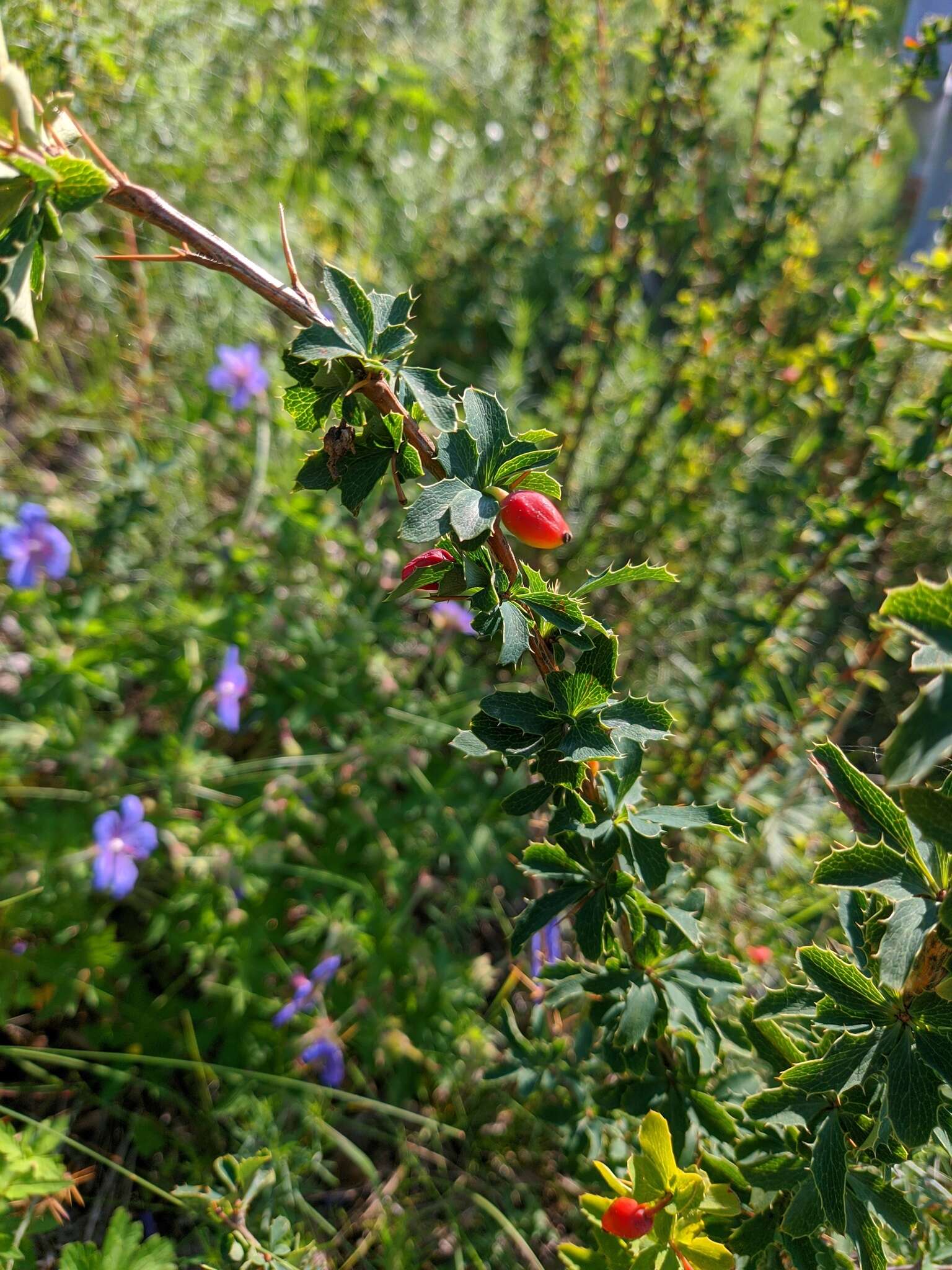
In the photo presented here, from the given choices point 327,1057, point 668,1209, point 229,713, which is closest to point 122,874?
point 229,713

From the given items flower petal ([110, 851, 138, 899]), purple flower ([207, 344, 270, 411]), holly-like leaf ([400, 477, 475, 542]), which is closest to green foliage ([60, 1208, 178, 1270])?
flower petal ([110, 851, 138, 899])

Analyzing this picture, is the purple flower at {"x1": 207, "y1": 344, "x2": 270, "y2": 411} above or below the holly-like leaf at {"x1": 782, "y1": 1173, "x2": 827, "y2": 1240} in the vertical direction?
above

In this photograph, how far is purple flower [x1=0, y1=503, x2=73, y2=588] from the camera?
5.61ft

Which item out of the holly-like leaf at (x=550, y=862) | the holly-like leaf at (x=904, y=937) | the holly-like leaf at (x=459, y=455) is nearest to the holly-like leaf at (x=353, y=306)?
the holly-like leaf at (x=459, y=455)

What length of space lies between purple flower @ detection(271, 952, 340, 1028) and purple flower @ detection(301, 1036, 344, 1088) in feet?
0.23

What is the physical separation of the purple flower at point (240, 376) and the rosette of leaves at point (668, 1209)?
67.8 inches

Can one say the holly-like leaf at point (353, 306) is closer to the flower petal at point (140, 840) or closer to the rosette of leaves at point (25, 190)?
the rosette of leaves at point (25, 190)

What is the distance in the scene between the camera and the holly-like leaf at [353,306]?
26.1 inches

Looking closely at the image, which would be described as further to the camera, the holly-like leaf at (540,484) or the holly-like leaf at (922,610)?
the holly-like leaf at (540,484)

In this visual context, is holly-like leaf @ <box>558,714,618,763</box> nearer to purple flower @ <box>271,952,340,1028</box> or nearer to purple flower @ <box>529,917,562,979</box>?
purple flower @ <box>529,917,562,979</box>

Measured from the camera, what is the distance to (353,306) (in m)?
0.68

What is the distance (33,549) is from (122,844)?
663 mm

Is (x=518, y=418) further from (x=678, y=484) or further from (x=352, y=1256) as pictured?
(x=352, y=1256)

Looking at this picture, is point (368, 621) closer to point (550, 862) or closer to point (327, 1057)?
point (327, 1057)
